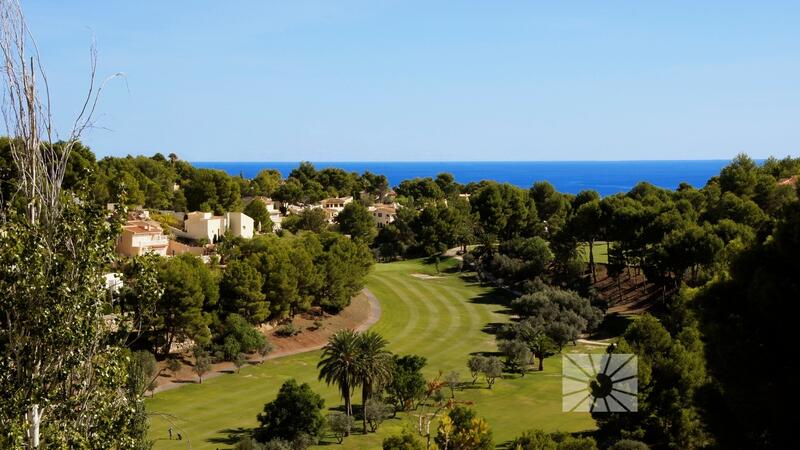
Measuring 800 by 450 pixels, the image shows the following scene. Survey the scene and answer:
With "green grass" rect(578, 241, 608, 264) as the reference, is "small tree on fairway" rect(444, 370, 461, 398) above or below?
below

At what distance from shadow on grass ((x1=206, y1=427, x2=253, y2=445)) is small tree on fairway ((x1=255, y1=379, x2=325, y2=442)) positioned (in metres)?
1.23

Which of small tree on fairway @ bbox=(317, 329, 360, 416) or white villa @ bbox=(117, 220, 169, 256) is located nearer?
small tree on fairway @ bbox=(317, 329, 360, 416)

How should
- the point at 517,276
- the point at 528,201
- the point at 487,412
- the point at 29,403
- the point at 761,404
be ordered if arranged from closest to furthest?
Answer: the point at 29,403
the point at 761,404
the point at 487,412
the point at 517,276
the point at 528,201

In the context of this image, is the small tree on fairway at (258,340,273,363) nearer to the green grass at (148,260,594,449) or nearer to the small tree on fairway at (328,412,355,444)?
the green grass at (148,260,594,449)

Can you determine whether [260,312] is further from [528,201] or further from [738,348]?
[528,201]

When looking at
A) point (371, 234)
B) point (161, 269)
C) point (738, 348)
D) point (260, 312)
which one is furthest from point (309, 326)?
point (738, 348)

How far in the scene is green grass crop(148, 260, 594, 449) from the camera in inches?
1337

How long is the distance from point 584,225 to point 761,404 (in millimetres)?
56753

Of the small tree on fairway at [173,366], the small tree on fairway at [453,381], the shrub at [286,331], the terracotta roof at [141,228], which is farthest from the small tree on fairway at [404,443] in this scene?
the terracotta roof at [141,228]

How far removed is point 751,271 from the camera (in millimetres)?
13203

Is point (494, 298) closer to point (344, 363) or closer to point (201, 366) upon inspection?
point (201, 366)

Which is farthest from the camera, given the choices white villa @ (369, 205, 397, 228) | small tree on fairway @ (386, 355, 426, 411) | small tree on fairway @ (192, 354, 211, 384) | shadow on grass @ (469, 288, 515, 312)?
white villa @ (369, 205, 397, 228)

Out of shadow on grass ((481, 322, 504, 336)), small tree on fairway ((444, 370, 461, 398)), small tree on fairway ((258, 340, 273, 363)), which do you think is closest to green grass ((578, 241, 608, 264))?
shadow on grass ((481, 322, 504, 336))

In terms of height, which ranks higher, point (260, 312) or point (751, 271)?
point (751, 271)
